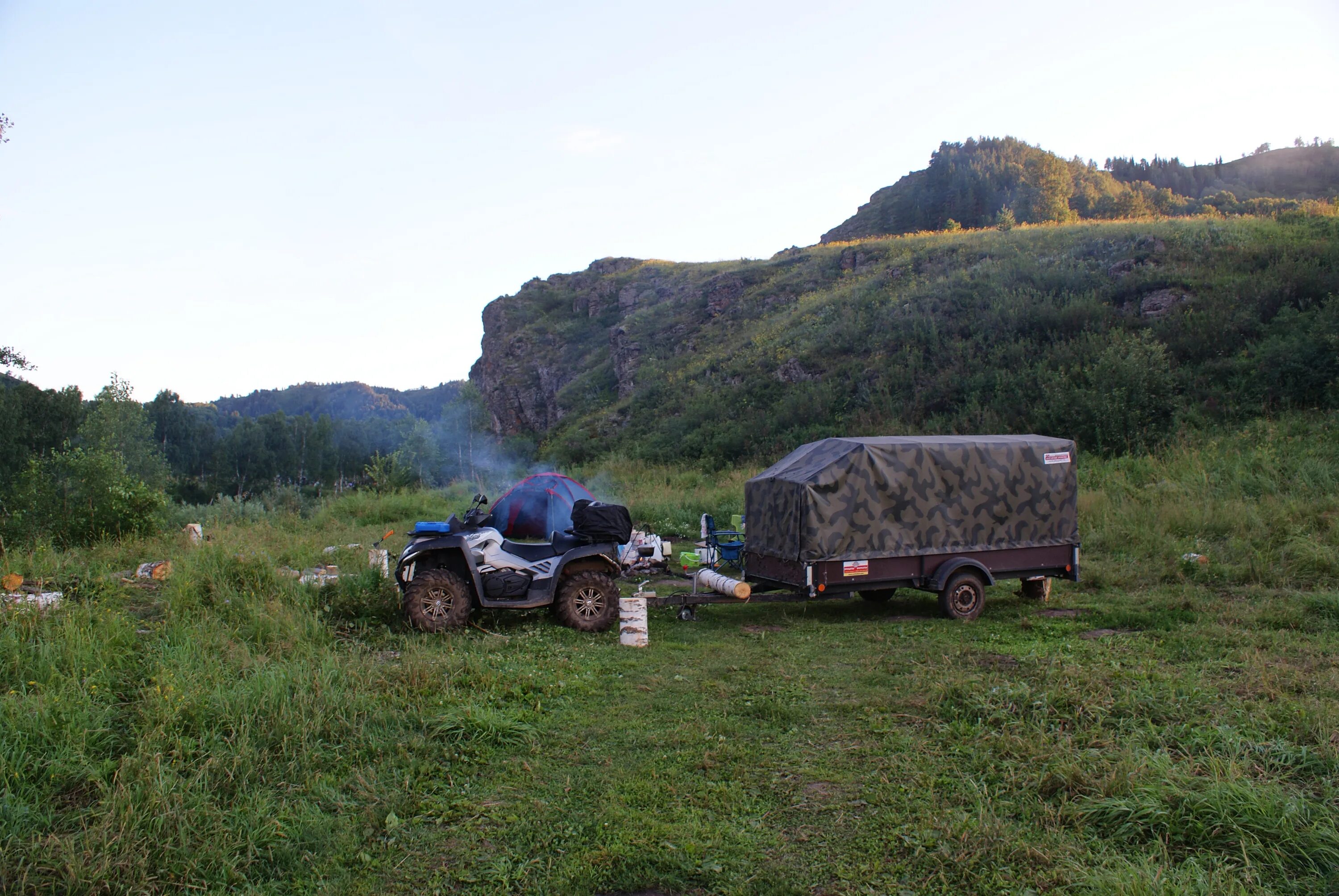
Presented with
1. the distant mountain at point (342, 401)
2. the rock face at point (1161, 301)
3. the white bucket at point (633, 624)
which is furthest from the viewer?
the distant mountain at point (342, 401)

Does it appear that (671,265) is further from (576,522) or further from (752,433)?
(576,522)

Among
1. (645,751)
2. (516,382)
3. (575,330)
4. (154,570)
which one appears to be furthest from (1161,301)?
(516,382)

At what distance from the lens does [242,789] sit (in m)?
4.02

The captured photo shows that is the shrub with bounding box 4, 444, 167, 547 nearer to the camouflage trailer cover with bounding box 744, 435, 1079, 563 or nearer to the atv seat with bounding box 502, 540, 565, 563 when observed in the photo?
the atv seat with bounding box 502, 540, 565, 563

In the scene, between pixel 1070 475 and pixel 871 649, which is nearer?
pixel 871 649

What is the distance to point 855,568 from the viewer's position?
8570 mm

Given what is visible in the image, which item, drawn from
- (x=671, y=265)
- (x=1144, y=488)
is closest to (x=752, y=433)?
(x=1144, y=488)

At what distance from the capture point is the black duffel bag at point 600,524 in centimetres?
879

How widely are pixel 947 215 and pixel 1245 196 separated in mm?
17555

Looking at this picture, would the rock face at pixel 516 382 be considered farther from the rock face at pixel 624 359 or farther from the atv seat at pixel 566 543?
the atv seat at pixel 566 543

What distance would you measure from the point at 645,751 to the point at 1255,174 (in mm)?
67218

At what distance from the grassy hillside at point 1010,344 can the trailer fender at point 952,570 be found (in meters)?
9.79

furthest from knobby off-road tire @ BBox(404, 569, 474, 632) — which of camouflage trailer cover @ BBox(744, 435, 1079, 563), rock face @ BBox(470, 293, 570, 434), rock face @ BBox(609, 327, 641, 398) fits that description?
rock face @ BBox(470, 293, 570, 434)

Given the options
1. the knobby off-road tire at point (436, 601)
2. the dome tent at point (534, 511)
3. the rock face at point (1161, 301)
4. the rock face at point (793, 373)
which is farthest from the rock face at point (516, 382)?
the knobby off-road tire at point (436, 601)
